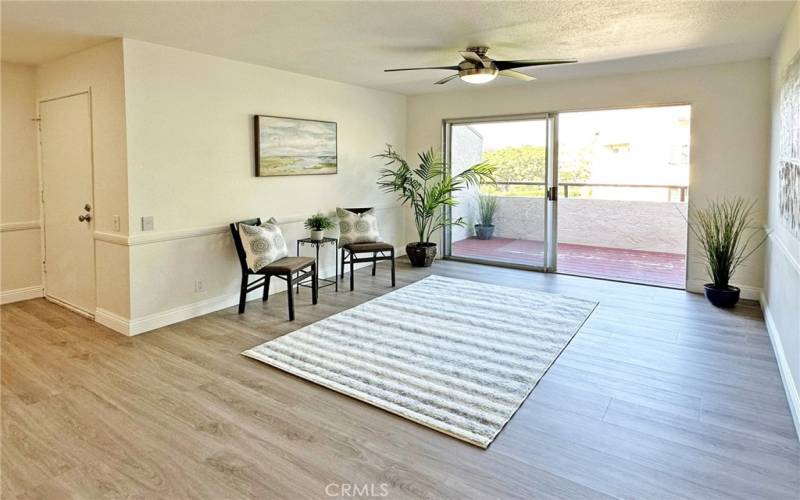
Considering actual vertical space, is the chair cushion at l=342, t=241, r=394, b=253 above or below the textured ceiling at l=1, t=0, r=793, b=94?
below

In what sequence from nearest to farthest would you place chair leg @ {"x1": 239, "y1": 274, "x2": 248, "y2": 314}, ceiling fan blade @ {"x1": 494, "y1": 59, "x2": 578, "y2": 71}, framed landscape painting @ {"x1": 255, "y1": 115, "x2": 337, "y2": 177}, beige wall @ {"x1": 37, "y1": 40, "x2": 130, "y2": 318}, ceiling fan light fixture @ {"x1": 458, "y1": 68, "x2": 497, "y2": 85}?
ceiling fan blade @ {"x1": 494, "y1": 59, "x2": 578, "y2": 71}
beige wall @ {"x1": 37, "y1": 40, "x2": 130, "y2": 318}
ceiling fan light fixture @ {"x1": 458, "y1": 68, "x2": 497, "y2": 85}
chair leg @ {"x1": 239, "y1": 274, "x2": 248, "y2": 314}
framed landscape painting @ {"x1": 255, "y1": 115, "x2": 337, "y2": 177}

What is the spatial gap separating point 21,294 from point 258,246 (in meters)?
2.74

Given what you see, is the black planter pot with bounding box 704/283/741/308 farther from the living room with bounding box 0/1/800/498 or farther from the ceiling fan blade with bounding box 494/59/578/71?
the ceiling fan blade with bounding box 494/59/578/71

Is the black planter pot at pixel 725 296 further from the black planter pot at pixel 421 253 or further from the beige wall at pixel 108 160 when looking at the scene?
the beige wall at pixel 108 160

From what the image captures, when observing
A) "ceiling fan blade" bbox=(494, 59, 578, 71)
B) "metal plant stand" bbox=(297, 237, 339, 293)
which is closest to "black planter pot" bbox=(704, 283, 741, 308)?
"ceiling fan blade" bbox=(494, 59, 578, 71)

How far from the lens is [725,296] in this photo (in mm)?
4582

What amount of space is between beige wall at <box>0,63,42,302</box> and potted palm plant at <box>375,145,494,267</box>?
390 centimetres

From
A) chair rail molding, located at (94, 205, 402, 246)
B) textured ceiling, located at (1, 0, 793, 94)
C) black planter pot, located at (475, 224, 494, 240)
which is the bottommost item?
black planter pot, located at (475, 224, 494, 240)

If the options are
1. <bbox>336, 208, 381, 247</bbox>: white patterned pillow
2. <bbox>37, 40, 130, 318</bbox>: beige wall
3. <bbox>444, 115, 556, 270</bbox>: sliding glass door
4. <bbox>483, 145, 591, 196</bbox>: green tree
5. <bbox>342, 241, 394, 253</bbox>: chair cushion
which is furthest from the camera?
<bbox>483, 145, 591, 196</bbox>: green tree

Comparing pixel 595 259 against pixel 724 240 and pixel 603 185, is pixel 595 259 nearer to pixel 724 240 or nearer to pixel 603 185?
pixel 603 185

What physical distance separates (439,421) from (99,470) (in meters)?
1.63

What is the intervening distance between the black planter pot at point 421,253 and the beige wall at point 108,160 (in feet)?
11.7

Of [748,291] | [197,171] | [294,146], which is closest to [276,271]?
[197,171]

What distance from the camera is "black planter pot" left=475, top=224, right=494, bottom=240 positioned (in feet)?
25.5
